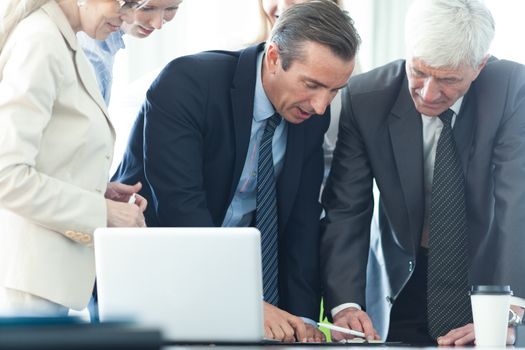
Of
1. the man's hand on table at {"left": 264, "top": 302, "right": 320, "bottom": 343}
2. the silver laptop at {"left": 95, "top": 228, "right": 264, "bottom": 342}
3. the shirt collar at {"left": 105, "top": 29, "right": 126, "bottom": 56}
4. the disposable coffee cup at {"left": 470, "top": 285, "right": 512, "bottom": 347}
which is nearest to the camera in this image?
the silver laptop at {"left": 95, "top": 228, "right": 264, "bottom": 342}

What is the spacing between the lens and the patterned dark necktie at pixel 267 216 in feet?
9.63

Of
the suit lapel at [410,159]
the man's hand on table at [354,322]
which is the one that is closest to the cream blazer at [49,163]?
the man's hand on table at [354,322]

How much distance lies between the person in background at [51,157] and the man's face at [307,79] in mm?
586

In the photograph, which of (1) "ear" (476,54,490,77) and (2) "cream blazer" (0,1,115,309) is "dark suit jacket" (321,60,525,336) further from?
(2) "cream blazer" (0,1,115,309)

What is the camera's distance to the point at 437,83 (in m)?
2.94

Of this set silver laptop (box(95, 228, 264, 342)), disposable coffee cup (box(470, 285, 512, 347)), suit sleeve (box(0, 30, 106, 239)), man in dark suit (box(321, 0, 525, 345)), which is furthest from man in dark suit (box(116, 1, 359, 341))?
→ silver laptop (box(95, 228, 264, 342))

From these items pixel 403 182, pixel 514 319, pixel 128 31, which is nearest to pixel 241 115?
pixel 128 31

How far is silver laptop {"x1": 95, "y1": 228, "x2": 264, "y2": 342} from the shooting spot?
179cm

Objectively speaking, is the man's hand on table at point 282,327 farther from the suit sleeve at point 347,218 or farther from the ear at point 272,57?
the ear at point 272,57

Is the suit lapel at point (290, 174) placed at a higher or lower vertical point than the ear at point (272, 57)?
lower

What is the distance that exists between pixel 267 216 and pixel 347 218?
A: 0.89ft

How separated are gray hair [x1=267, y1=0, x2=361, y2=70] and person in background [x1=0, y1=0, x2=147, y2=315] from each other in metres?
0.58

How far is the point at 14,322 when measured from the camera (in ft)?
2.93

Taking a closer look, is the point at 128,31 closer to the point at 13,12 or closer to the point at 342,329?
the point at 13,12
